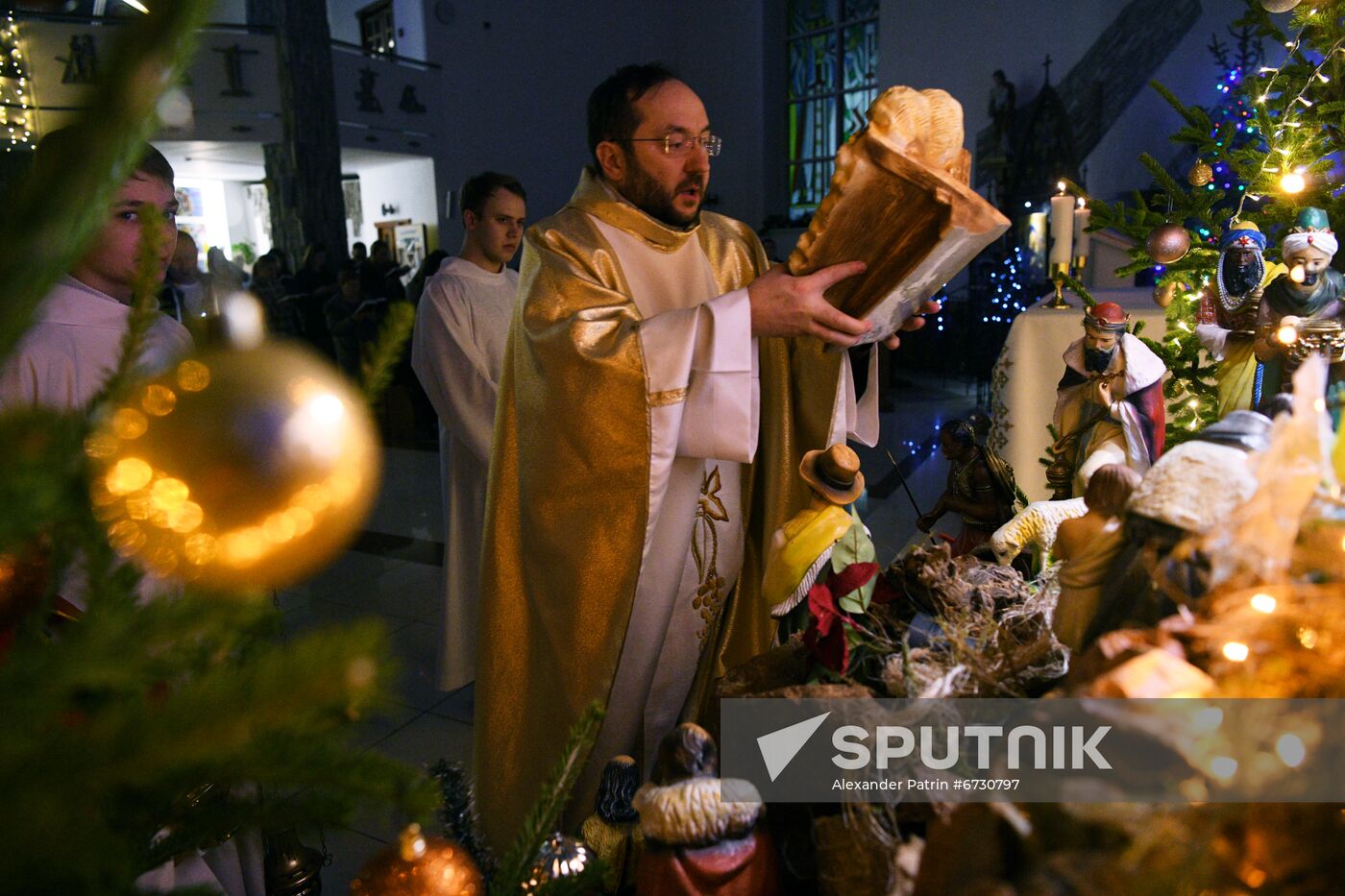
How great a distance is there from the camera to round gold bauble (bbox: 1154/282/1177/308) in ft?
7.47

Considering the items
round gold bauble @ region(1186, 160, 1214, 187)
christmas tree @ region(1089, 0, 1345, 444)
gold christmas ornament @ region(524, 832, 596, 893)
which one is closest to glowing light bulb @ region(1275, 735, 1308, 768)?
gold christmas ornament @ region(524, 832, 596, 893)

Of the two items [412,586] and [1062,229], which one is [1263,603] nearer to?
[1062,229]

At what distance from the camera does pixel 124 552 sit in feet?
1.70

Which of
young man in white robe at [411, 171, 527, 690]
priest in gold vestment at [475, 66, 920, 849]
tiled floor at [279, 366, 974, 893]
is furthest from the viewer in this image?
young man in white robe at [411, 171, 527, 690]

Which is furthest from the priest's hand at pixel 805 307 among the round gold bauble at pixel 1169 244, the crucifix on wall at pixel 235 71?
the crucifix on wall at pixel 235 71

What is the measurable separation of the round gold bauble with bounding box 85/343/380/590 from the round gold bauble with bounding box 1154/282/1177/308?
2.30m

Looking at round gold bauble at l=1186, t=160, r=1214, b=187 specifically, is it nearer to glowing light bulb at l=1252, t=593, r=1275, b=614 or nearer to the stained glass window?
glowing light bulb at l=1252, t=593, r=1275, b=614

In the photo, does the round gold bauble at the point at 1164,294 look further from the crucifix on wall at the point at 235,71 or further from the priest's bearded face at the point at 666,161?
the crucifix on wall at the point at 235,71

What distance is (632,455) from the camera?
5.70 ft

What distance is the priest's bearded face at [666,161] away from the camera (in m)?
1.90

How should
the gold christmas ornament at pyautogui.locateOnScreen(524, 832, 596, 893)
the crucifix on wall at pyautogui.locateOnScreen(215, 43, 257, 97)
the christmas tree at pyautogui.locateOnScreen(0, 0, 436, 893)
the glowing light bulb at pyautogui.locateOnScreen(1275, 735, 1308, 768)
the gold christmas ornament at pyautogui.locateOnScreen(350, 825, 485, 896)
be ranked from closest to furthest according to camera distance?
1. the christmas tree at pyautogui.locateOnScreen(0, 0, 436, 893)
2. the glowing light bulb at pyautogui.locateOnScreen(1275, 735, 1308, 768)
3. the gold christmas ornament at pyautogui.locateOnScreen(350, 825, 485, 896)
4. the gold christmas ornament at pyautogui.locateOnScreen(524, 832, 596, 893)
5. the crucifix on wall at pyautogui.locateOnScreen(215, 43, 257, 97)

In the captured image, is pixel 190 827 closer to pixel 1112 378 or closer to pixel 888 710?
pixel 888 710

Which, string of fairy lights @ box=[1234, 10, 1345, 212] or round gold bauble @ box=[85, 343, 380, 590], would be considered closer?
round gold bauble @ box=[85, 343, 380, 590]

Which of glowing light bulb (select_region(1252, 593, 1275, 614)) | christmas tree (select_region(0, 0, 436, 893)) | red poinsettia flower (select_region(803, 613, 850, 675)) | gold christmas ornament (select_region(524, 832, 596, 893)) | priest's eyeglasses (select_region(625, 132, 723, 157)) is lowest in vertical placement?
gold christmas ornament (select_region(524, 832, 596, 893))
